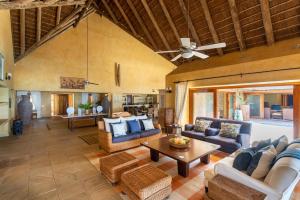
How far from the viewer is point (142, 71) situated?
32.7 feet

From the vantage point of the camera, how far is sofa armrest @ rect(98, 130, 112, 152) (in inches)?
164

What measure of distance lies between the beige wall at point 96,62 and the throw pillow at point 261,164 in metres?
7.82

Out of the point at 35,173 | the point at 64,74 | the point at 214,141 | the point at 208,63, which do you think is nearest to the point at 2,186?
the point at 35,173

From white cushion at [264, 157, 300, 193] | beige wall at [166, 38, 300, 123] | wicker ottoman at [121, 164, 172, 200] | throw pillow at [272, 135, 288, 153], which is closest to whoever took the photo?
white cushion at [264, 157, 300, 193]

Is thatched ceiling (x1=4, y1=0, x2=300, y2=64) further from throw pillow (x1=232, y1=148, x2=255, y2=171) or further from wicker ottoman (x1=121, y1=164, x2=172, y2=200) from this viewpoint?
wicker ottoman (x1=121, y1=164, x2=172, y2=200)

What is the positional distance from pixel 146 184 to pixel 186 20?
4952 mm

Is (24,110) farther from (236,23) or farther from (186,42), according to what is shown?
(236,23)

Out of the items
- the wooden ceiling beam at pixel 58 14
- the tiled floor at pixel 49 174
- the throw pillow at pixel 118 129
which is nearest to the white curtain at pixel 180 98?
the throw pillow at pixel 118 129

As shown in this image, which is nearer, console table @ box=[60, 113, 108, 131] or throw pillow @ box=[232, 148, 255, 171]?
throw pillow @ box=[232, 148, 255, 171]

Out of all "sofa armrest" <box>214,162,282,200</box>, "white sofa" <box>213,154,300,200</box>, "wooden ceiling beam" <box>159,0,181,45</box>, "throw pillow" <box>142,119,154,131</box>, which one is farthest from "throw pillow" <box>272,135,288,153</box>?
"wooden ceiling beam" <box>159,0,181,45</box>

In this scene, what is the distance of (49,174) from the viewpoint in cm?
313

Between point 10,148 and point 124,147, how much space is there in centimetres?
350

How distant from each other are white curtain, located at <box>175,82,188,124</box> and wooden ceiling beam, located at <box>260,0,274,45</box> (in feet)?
10.2

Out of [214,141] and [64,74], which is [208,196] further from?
[64,74]
